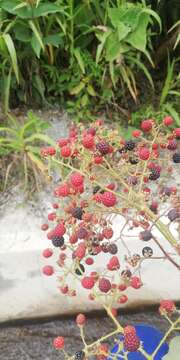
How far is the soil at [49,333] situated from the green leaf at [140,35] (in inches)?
29.2

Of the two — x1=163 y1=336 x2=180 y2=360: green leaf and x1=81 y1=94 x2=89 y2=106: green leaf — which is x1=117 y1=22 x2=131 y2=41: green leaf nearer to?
x1=81 y1=94 x2=89 y2=106: green leaf

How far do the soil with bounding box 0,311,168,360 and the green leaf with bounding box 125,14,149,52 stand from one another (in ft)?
2.44

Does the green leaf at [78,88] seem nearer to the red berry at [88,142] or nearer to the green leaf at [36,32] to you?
the green leaf at [36,32]

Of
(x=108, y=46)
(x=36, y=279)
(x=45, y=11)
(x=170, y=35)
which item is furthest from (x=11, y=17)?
(x=36, y=279)

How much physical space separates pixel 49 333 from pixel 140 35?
0.86 metres

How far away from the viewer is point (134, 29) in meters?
1.57

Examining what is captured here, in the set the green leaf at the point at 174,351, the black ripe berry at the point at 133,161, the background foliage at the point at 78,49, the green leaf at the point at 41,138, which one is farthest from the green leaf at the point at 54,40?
the green leaf at the point at 174,351

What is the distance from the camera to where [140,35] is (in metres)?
1.55

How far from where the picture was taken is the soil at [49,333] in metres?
1.62

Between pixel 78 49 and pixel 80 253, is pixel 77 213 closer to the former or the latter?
pixel 80 253

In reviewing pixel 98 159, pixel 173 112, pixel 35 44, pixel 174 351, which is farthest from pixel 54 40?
pixel 174 351

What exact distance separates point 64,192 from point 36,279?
2.34ft

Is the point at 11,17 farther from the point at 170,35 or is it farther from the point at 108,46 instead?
the point at 170,35

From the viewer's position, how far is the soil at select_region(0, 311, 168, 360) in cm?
162
